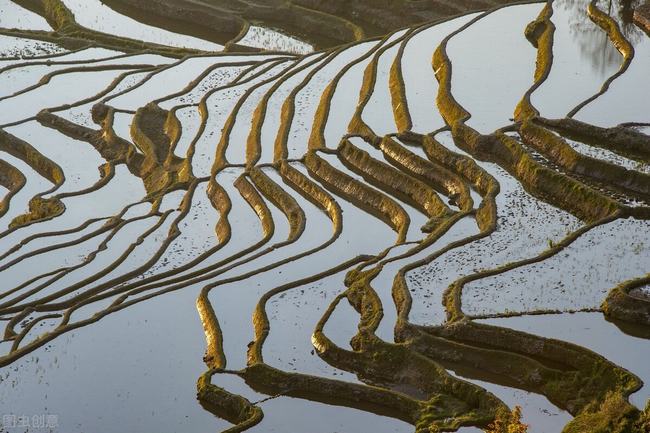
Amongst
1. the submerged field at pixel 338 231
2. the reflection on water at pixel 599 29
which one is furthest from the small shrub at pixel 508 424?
the reflection on water at pixel 599 29

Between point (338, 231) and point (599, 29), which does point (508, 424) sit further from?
point (599, 29)

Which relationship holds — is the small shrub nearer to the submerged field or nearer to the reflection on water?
the submerged field

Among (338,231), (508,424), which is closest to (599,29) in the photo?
(338,231)

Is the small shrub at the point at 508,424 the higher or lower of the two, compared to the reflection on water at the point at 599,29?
lower

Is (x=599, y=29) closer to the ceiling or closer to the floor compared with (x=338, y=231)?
closer to the ceiling

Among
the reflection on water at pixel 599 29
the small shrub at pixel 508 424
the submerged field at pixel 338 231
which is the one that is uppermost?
the reflection on water at pixel 599 29

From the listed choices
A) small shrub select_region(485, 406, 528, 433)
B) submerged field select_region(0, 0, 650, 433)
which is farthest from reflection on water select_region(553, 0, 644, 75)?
small shrub select_region(485, 406, 528, 433)

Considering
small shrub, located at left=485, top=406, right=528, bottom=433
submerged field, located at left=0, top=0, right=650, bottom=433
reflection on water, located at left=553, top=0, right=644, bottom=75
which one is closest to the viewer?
small shrub, located at left=485, top=406, right=528, bottom=433

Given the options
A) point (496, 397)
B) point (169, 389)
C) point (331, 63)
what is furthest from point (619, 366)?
point (331, 63)

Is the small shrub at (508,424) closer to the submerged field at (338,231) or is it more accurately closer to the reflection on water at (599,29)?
the submerged field at (338,231)
